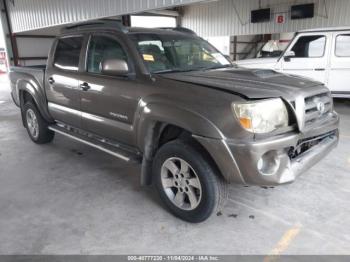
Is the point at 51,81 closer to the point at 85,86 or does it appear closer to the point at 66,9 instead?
the point at 85,86

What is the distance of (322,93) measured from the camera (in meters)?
2.70

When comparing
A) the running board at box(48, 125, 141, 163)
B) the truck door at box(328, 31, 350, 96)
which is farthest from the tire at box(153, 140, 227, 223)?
the truck door at box(328, 31, 350, 96)

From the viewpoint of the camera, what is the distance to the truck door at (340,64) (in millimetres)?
7000

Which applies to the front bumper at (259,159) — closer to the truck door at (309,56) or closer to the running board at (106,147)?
the running board at (106,147)

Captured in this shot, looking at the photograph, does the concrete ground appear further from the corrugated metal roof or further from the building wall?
the building wall

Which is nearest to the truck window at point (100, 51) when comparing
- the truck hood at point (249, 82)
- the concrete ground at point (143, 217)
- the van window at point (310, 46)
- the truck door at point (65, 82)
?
the truck door at point (65, 82)

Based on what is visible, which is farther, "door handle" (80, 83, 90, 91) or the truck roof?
"door handle" (80, 83, 90, 91)

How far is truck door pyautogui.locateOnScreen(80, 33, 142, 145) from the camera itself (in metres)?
2.91

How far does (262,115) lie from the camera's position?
2178mm

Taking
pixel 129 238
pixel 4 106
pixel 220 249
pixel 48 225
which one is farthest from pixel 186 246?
pixel 4 106

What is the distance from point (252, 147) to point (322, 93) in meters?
1.10

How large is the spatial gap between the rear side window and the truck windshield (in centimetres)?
96

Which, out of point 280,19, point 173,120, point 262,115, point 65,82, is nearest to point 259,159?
point 262,115

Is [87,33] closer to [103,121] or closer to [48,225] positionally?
[103,121]
